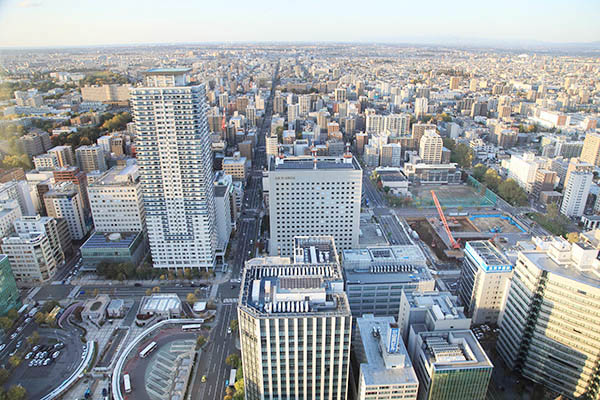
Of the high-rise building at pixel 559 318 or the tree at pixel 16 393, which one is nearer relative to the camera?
the high-rise building at pixel 559 318

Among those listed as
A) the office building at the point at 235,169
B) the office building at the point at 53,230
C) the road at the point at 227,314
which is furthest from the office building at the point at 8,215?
the office building at the point at 235,169

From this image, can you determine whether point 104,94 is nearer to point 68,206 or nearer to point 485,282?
point 68,206

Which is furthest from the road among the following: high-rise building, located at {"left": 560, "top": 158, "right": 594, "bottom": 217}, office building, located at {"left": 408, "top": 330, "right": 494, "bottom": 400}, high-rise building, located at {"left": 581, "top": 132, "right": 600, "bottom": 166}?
high-rise building, located at {"left": 581, "top": 132, "right": 600, "bottom": 166}

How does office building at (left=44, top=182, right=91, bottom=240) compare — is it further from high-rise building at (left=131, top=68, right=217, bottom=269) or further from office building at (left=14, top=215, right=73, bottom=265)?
high-rise building at (left=131, top=68, right=217, bottom=269)

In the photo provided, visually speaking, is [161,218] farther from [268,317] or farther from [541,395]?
[541,395]

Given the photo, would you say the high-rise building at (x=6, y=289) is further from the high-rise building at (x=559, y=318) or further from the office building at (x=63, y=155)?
the high-rise building at (x=559, y=318)
